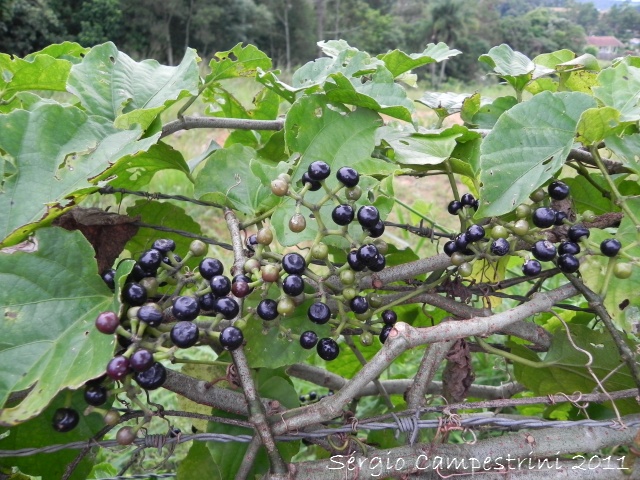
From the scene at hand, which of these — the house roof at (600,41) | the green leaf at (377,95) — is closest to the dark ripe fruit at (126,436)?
the green leaf at (377,95)

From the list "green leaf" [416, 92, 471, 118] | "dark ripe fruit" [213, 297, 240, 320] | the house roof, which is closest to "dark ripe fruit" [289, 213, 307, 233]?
"dark ripe fruit" [213, 297, 240, 320]

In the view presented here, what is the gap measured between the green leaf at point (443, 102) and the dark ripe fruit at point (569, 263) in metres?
0.43

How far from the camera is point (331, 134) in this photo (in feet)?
3.04

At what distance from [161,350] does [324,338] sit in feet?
0.94

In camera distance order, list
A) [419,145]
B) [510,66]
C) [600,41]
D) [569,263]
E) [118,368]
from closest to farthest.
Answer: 1. [118,368]
2. [569,263]
3. [419,145]
4. [510,66]
5. [600,41]

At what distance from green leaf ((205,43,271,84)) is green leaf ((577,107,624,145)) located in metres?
0.66

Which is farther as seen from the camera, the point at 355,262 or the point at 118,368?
the point at 355,262

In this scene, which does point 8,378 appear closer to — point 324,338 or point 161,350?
point 161,350

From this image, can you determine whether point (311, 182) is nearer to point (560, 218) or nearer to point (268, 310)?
point (268, 310)

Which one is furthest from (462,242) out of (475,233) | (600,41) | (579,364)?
(600,41)

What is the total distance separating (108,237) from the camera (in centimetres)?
97

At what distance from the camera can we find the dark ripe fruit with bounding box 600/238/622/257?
2.63 ft

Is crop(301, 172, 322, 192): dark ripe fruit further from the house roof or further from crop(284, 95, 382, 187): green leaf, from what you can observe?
the house roof

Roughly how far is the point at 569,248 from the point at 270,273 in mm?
480
